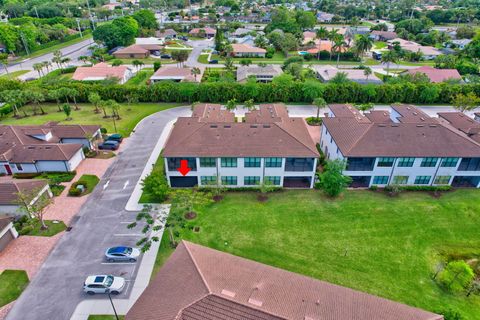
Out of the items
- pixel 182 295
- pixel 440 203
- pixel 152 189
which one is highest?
pixel 182 295

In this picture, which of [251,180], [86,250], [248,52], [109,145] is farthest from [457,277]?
[248,52]

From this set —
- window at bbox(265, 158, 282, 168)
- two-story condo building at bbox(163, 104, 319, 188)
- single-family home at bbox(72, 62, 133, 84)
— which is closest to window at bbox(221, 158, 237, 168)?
two-story condo building at bbox(163, 104, 319, 188)

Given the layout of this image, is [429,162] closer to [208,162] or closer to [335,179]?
[335,179]

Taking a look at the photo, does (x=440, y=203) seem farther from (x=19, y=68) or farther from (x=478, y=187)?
(x=19, y=68)

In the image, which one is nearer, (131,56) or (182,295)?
(182,295)

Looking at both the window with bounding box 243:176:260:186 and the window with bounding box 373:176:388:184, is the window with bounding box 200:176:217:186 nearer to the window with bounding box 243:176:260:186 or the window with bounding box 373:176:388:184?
the window with bounding box 243:176:260:186

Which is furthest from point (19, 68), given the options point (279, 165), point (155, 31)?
point (279, 165)

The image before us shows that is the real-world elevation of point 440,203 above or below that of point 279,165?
below

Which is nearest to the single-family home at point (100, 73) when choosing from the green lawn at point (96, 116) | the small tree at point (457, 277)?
the green lawn at point (96, 116)
